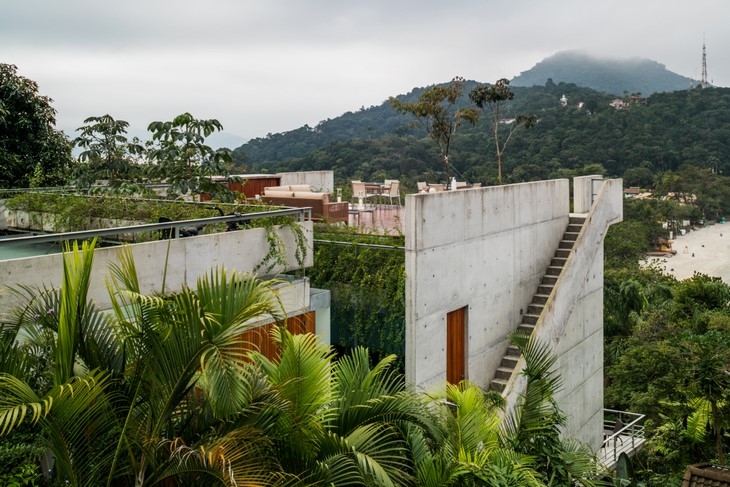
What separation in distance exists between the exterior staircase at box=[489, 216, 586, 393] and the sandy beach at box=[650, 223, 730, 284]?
189 feet

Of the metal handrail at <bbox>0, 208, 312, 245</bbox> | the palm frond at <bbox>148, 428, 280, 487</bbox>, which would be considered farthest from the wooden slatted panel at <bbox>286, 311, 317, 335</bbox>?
the palm frond at <bbox>148, 428, 280, 487</bbox>

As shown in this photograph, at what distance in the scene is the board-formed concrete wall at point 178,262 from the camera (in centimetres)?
647

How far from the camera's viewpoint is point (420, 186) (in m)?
19.1

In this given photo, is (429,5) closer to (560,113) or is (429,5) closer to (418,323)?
(418,323)

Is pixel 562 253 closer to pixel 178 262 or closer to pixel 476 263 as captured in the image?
pixel 476 263

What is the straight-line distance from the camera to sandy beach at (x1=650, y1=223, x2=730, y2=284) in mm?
70438

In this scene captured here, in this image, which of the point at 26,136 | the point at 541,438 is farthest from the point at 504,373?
the point at 26,136

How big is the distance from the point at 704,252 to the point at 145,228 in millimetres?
79086

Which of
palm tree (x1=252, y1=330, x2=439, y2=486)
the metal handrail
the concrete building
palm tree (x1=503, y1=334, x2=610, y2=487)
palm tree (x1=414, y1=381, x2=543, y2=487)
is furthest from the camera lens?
the concrete building

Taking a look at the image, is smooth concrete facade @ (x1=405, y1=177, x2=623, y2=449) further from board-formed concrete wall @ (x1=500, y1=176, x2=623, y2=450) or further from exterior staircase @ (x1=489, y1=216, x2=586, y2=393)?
exterior staircase @ (x1=489, y1=216, x2=586, y2=393)

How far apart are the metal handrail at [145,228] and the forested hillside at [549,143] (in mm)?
33433

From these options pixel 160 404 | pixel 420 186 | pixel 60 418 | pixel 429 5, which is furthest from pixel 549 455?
pixel 429 5

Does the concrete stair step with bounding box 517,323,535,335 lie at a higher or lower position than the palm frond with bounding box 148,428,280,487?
lower

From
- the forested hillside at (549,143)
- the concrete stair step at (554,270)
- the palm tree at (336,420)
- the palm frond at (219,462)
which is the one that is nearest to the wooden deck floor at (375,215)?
the concrete stair step at (554,270)
